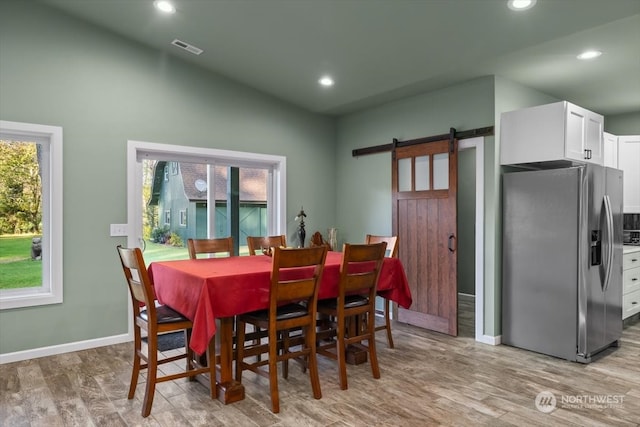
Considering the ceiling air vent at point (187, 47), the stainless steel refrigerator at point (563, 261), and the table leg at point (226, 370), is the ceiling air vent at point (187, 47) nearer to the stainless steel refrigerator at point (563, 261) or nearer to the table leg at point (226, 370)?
the table leg at point (226, 370)

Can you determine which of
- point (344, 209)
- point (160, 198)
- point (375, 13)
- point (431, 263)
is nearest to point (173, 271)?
point (160, 198)

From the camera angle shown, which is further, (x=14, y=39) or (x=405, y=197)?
(x=405, y=197)

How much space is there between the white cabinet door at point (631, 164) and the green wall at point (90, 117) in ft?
15.4

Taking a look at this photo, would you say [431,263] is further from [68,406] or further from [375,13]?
[68,406]

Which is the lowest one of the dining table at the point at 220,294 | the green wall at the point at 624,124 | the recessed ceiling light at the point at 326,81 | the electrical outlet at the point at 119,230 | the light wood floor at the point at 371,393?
the light wood floor at the point at 371,393

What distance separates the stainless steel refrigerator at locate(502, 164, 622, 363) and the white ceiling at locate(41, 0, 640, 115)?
1.02 meters

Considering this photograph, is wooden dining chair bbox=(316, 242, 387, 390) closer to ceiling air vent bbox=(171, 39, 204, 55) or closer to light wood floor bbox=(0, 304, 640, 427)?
light wood floor bbox=(0, 304, 640, 427)

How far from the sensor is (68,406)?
2.72m

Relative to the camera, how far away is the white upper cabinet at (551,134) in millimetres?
3658

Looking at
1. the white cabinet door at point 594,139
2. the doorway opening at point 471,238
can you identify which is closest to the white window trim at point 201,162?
the doorway opening at point 471,238

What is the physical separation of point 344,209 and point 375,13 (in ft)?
9.78

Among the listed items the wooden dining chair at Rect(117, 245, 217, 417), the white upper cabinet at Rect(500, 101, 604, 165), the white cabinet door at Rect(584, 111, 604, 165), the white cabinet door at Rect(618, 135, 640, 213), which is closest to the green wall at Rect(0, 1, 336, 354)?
the wooden dining chair at Rect(117, 245, 217, 417)

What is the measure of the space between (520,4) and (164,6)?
2762 mm

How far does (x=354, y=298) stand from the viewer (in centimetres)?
327
